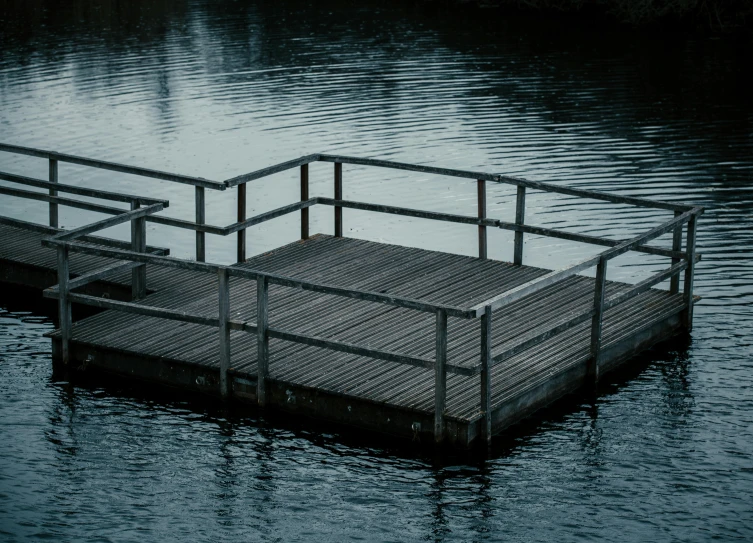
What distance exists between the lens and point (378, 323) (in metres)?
16.9

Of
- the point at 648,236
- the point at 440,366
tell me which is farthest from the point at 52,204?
the point at 648,236

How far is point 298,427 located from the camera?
15.0 m

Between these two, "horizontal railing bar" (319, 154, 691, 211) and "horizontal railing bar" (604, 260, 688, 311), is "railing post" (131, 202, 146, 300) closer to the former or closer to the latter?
"horizontal railing bar" (319, 154, 691, 211)

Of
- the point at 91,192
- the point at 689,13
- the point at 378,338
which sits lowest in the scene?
the point at 378,338

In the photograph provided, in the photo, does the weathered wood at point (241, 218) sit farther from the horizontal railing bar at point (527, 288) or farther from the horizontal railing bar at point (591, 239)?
the horizontal railing bar at point (527, 288)

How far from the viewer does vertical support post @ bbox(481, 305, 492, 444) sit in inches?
559

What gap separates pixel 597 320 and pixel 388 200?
Answer: 10.3 meters

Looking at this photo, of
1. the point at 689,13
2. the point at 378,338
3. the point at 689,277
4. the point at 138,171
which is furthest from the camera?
the point at 689,13

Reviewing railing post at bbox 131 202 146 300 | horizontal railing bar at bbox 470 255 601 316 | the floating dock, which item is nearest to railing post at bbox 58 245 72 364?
the floating dock

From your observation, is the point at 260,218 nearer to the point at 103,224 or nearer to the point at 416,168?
the point at 416,168

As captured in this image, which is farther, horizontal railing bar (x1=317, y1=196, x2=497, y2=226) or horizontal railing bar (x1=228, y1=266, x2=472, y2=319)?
horizontal railing bar (x1=317, y1=196, x2=497, y2=226)

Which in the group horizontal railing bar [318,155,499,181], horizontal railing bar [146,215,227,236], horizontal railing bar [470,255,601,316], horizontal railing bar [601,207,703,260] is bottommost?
horizontal railing bar [146,215,227,236]

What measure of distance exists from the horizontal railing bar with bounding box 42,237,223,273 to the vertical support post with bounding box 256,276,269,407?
554mm

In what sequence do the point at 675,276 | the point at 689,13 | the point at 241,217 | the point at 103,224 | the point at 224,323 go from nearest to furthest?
1. the point at 224,323
2. the point at 103,224
3. the point at 675,276
4. the point at 241,217
5. the point at 689,13
